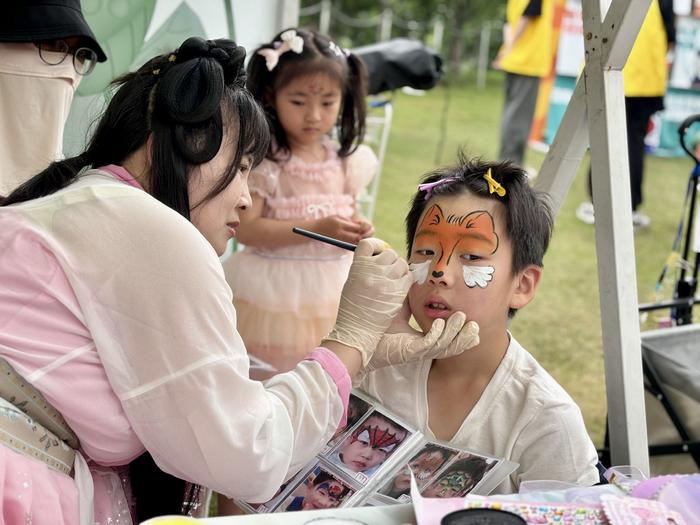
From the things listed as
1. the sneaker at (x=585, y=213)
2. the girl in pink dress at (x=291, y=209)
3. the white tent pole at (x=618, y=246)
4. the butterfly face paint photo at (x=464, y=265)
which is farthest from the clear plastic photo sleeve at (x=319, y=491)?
the sneaker at (x=585, y=213)

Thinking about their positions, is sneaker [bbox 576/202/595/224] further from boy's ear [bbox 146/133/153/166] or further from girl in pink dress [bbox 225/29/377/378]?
boy's ear [bbox 146/133/153/166]

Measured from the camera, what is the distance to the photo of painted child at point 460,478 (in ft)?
5.16

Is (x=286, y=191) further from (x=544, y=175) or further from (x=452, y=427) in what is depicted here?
(x=452, y=427)

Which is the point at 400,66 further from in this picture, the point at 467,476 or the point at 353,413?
the point at 467,476

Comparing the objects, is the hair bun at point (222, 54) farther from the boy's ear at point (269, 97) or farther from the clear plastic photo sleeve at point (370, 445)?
the boy's ear at point (269, 97)

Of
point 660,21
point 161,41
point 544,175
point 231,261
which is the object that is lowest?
point 231,261

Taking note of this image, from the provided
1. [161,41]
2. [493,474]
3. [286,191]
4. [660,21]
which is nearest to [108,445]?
[493,474]

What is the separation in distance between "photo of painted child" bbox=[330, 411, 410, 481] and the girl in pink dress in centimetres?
113

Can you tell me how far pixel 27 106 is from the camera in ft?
7.92

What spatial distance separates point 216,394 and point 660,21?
5.72 m

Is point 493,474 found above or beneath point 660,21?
beneath

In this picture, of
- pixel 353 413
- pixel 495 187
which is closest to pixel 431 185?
pixel 495 187

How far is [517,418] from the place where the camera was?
176cm

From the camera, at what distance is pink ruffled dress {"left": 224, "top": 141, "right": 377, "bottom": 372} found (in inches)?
113
